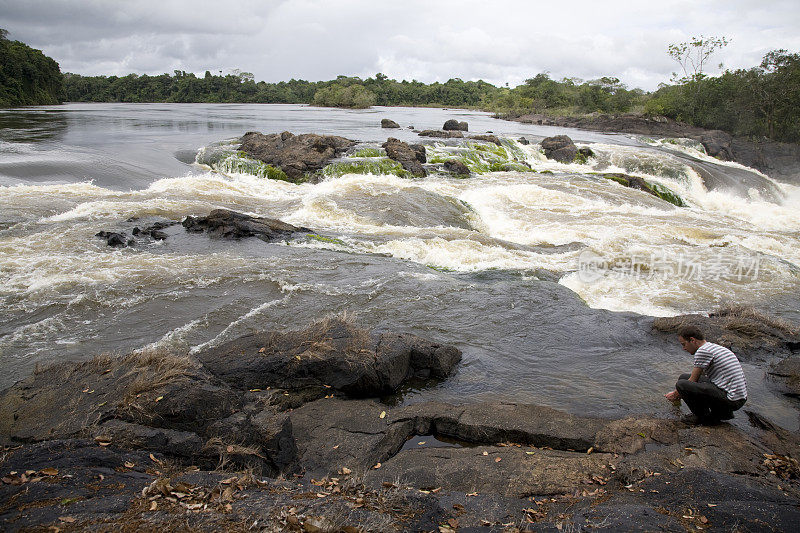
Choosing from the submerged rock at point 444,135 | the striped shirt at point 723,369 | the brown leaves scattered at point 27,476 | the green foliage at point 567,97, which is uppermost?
the green foliage at point 567,97

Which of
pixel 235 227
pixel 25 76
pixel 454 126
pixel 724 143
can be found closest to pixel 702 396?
pixel 235 227

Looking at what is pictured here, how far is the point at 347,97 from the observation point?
83438 mm

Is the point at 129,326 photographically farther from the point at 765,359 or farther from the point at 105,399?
the point at 765,359

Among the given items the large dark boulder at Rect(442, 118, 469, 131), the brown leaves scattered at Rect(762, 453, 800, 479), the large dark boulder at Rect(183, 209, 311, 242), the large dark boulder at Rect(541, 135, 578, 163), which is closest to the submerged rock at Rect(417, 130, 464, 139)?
the large dark boulder at Rect(442, 118, 469, 131)

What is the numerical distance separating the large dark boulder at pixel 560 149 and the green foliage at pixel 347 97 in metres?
56.2

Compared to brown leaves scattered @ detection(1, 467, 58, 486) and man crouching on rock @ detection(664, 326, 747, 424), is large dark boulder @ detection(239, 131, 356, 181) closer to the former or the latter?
man crouching on rock @ detection(664, 326, 747, 424)

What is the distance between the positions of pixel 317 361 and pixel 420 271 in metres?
4.66

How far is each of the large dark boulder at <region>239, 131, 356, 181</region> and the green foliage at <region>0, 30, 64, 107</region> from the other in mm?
43303

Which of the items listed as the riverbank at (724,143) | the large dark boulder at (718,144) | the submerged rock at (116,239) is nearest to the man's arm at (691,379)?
the submerged rock at (116,239)

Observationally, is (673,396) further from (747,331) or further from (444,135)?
(444,135)

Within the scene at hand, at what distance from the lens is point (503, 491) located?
13.0ft

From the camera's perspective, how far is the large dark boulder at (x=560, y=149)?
91.5ft

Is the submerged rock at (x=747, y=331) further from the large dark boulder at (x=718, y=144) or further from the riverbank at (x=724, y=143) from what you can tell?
the large dark boulder at (x=718, y=144)

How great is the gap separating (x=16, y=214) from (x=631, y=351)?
14.4 meters
